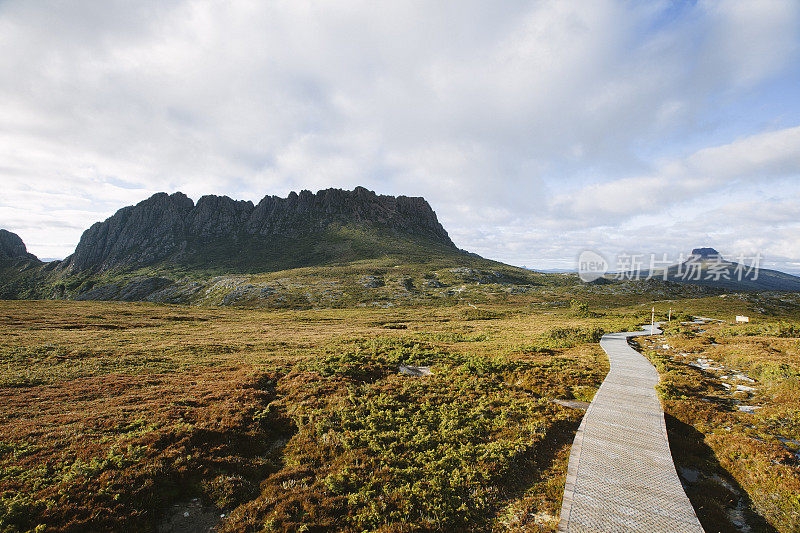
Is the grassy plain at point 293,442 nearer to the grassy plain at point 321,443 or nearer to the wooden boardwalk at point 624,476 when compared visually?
the grassy plain at point 321,443

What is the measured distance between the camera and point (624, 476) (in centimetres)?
995

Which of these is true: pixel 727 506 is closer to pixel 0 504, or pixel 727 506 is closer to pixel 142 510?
pixel 142 510

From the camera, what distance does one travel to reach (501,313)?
296ft

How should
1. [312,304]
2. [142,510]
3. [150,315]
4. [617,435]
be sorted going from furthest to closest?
[312,304] < [150,315] < [617,435] < [142,510]

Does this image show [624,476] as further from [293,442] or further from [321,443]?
[293,442]

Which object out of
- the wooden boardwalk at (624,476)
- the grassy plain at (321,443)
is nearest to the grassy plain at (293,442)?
the grassy plain at (321,443)

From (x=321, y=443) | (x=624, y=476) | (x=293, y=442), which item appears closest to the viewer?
(x=624, y=476)

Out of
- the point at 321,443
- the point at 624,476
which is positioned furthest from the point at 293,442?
the point at 624,476

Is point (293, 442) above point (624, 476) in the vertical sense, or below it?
below

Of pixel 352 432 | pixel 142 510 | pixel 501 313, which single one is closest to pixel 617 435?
pixel 352 432

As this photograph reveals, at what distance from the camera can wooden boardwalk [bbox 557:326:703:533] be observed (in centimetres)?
823

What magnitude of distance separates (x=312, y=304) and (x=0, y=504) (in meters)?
111

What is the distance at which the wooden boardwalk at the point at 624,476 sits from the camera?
27.0ft

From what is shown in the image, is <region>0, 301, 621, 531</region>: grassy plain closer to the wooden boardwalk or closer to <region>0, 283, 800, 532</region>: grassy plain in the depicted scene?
<region>0, 283, 800, 532</region>: grassy plain
